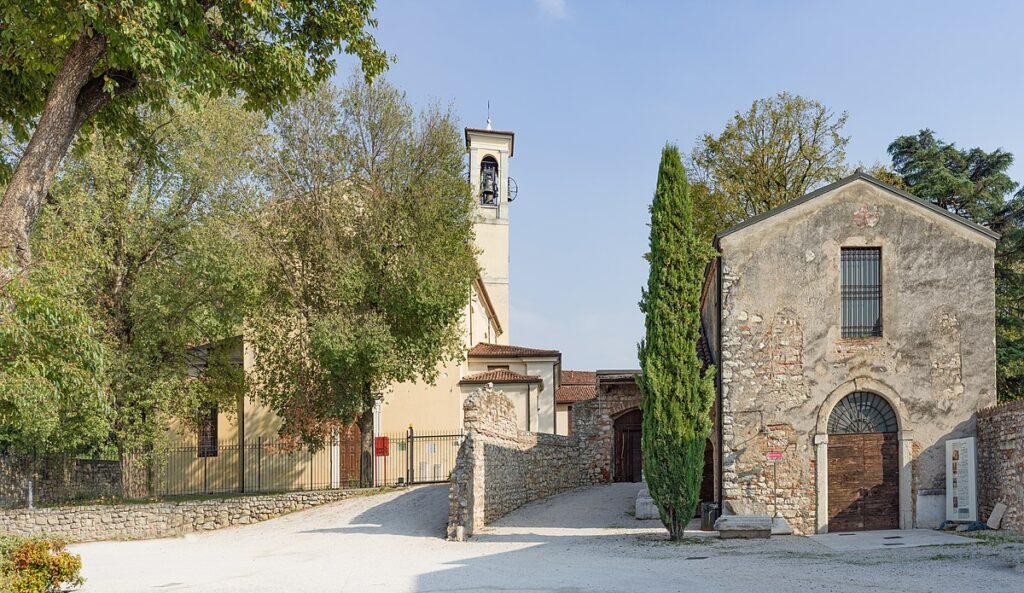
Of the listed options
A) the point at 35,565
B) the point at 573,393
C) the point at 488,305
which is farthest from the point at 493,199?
the point at 35,565

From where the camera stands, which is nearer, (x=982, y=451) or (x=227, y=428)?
(x=982, y=451)

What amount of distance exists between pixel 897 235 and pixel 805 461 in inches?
197

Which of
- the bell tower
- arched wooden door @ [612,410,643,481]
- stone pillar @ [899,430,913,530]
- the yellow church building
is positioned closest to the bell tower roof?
the bell tower

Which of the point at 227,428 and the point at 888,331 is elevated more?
the point at 888,331

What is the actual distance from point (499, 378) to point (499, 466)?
454 inches

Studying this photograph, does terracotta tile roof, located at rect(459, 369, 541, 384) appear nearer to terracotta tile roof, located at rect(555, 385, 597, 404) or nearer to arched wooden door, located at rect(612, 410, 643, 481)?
arched wooden door, located at rect(612, 410, 643, 481)

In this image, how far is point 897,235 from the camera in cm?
1800

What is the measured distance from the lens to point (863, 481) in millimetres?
17766

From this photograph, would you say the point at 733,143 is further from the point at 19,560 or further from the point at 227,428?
the point at 19,560

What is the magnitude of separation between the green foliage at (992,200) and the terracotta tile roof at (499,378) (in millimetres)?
14316

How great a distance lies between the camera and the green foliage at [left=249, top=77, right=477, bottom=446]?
23.8 meters

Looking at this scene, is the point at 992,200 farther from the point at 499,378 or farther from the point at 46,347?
the point at 46,347

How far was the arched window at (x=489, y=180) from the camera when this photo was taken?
43469 mm

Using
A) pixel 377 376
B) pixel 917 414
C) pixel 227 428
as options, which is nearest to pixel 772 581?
pixel 917 414
